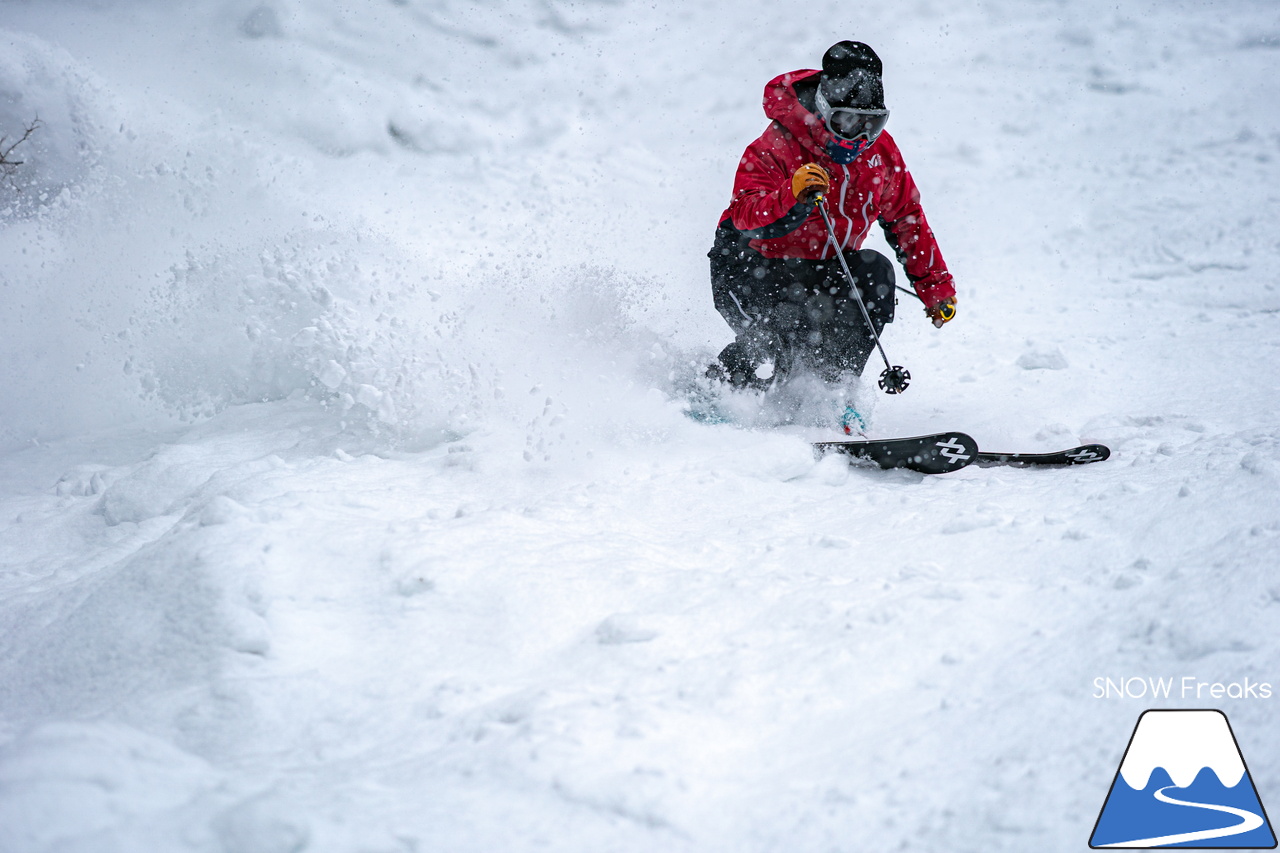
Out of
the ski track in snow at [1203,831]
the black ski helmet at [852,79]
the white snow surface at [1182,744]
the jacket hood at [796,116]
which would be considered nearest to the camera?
the ski track in snow at [1203,831]

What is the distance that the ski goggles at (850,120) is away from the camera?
298 centimetres

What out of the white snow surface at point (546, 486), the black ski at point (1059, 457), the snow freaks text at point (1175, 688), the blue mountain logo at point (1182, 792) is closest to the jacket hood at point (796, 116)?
the white snow surface at point (546, 486)

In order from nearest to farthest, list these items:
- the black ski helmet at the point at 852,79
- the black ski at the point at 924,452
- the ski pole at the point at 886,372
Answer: the black ski at the point at 924,452, the black ski helmet at the point at 852,79, the ski pole at the point at 886,372

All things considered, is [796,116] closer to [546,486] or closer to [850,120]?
[850,120]

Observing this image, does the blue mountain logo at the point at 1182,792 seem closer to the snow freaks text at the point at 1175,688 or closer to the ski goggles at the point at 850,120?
the snow freaks text at the point at 1175,688

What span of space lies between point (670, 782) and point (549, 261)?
4.52 m

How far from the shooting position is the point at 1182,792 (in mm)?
1322

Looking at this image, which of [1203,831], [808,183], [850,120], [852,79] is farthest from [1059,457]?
[1203,831]

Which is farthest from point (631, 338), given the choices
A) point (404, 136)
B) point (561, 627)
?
point (404, 136)

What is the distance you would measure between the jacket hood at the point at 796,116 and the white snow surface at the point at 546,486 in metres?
1.21

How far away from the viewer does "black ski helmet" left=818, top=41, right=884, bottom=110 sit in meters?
2.95

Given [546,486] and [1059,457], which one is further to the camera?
[1059,457]

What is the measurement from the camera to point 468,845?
3.86 ft

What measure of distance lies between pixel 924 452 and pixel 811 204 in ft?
3.53
